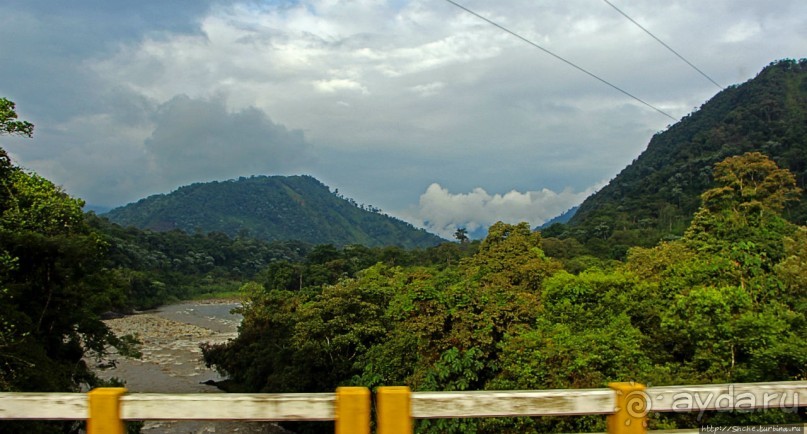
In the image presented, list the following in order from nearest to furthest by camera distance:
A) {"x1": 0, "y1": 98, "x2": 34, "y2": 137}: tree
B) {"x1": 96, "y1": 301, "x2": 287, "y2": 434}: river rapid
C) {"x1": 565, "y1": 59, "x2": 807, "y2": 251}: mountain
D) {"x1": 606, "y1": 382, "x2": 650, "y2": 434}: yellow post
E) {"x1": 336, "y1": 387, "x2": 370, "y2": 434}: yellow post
Result: {"x1": 336, "y1": 387, "x2": 370, "y2": 434}: yellow post < {"x1": 606, "y1": 382, "x2": 650, "y2": 434}: yellow post < {"x1": 0, "y1": 98, "x2": 34, "y2": 137}: tree < {"x1": 96, "y1": 301, "x2": 287, "y2": 434}: river rapid < {"x1": 565, "y1": 59, "x2": 807, "y2": 251}: mountain

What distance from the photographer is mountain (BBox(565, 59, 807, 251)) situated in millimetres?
66562

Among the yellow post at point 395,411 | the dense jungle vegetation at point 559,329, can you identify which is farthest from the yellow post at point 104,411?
the dense jungle vegetation at point 559,329

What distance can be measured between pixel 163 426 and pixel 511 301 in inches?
622

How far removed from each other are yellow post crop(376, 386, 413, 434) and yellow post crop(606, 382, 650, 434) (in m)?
1.36

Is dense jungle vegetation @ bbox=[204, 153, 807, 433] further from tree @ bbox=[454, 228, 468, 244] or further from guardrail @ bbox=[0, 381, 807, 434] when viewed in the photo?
tree @ bbox=[454, 228, 468, 244]

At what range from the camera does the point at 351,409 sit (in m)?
3.03

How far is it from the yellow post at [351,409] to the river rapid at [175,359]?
867 centimetres

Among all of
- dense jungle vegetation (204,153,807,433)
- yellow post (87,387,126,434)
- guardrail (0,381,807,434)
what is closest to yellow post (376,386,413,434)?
guardrail (0,381,807,434)

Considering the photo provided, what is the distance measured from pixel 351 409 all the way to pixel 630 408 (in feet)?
5.91

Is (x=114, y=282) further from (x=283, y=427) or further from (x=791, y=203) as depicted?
(x=791, y=203)

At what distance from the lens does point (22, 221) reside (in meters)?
9.88

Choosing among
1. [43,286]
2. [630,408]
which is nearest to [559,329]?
[630,408]

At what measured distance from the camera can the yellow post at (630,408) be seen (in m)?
3.29

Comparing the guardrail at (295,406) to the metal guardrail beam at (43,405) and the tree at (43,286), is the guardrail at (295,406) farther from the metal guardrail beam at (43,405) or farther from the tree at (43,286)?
the tree at (43,286)
